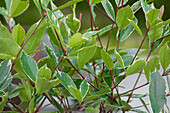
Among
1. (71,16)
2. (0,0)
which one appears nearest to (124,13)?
(71,16)

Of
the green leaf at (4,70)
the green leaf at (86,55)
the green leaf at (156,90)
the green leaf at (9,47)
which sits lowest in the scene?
the green leaf at (156,90)

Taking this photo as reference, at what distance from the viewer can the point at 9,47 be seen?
0.20 m

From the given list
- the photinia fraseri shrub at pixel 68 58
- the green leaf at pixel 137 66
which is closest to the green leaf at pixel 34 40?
the photinia fraseri shrub at pixel 68 58

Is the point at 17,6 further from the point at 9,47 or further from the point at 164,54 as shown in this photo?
the point at 164,54

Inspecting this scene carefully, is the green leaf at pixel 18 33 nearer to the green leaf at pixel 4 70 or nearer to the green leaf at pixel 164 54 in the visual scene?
the green leaf at pixel 4 70

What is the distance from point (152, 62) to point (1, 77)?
166mm

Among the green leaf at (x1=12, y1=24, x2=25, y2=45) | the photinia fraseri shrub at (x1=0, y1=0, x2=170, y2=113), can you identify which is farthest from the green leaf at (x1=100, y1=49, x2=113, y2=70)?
the green leaf at (x1=12, y1=24, x2=25, y2=45)

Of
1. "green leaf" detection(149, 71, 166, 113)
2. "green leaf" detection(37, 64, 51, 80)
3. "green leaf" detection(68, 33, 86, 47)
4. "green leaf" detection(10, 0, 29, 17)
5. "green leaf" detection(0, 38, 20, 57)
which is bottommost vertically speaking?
"green leaf" detection(149, 71, 166, 113)

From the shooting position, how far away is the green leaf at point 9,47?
19cm

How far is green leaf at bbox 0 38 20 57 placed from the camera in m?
0.19

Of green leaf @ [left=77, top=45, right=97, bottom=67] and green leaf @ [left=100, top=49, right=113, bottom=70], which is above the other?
green leaf @ [left=77, top=45, right=97, bottom=67]

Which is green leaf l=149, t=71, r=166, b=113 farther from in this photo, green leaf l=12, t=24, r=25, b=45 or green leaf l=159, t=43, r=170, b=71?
green leaf l=12, t=24, r=25, b=45

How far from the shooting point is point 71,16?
244 millimetres

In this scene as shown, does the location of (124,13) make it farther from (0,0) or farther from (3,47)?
(0,0)
